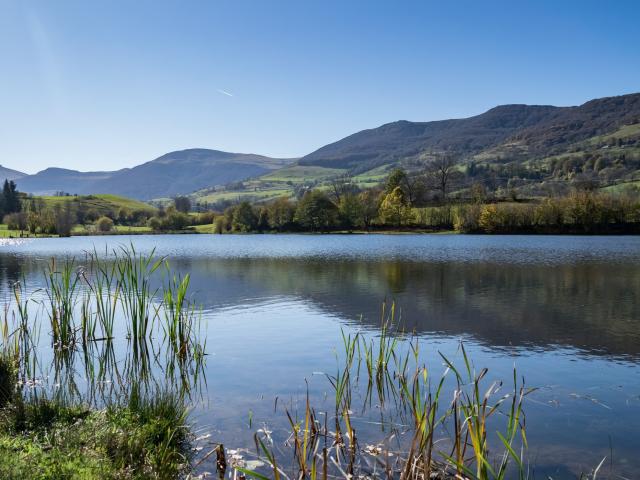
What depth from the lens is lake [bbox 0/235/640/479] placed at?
9.48 m

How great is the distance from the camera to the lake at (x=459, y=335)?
948 centimetres

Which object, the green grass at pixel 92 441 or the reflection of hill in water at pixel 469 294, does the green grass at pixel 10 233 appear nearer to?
the reflection of hill in water at pixel 469 294

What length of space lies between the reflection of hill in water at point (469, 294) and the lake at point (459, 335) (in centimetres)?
8

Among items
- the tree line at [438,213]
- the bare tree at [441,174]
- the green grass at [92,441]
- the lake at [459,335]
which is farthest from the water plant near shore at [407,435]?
the bare tree at [441,174]

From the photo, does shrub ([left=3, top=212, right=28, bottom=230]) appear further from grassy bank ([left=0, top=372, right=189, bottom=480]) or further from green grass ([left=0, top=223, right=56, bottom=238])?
grassy bank ([left=0, top=372, right=189, bottom=480])

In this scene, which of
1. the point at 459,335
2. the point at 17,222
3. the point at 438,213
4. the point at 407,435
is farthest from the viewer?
the point at 17,222


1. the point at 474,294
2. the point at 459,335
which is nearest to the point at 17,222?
the point at 474,294

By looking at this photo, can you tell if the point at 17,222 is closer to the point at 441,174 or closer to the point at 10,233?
the point at 10,233

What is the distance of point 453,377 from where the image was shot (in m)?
12.8

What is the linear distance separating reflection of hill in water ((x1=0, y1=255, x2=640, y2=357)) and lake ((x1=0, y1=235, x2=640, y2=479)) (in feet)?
0.25

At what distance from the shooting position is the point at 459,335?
58.3ft

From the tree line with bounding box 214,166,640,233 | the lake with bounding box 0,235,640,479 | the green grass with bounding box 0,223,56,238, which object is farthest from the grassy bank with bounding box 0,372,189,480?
the green grass with bounding box 0,223,56,238

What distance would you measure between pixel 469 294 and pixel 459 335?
9708 millimetres

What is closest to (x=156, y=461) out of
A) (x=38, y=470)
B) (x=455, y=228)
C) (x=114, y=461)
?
(x=114, y=461)
